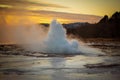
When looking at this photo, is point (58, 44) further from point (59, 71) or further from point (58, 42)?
point (59, 71)

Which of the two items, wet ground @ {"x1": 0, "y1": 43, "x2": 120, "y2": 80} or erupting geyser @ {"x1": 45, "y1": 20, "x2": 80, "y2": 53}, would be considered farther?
erupting geyser @ {"x1": 45, "y1": 20, "x2": 80, "y2": 53}

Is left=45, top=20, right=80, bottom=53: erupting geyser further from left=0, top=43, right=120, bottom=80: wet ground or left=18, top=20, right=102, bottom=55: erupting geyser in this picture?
left=0, top=43, right=120, bottom=80: wet ground

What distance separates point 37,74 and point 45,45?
10502 millimetres

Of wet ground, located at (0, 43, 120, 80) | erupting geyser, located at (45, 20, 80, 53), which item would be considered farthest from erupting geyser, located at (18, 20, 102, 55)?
wet ground, located at (0, 43, 120, 80)

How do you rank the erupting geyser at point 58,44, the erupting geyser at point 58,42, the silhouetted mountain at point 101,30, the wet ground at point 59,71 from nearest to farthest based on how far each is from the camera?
the wet ground at point 59,71
the erupting geyser at point 58,44
the erupting geyser at point 58,42
the silhouetted mountain at point 101,30

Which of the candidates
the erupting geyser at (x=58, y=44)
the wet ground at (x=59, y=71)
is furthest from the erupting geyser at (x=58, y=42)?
the wet ground at (x=59, y=71)

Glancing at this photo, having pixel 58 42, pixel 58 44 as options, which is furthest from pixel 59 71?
pixel 58 42

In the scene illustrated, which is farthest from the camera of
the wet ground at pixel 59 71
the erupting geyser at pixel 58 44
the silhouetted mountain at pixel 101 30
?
the silhouetted mountain at pixel 101 30

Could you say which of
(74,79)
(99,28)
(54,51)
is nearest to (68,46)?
(54,51)

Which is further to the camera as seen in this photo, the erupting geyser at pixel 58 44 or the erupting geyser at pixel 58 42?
the erupting geyser at pixel 58 42

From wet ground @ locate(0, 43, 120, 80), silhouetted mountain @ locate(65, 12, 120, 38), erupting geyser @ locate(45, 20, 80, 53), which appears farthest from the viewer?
silhouetted mountain @ locate(65, 12, 120, 38)

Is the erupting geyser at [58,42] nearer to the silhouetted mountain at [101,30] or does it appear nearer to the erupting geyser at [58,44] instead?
the erupting geyser at [58,44]

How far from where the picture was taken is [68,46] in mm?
19812

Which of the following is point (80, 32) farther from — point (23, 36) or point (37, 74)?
point (37, 74)
